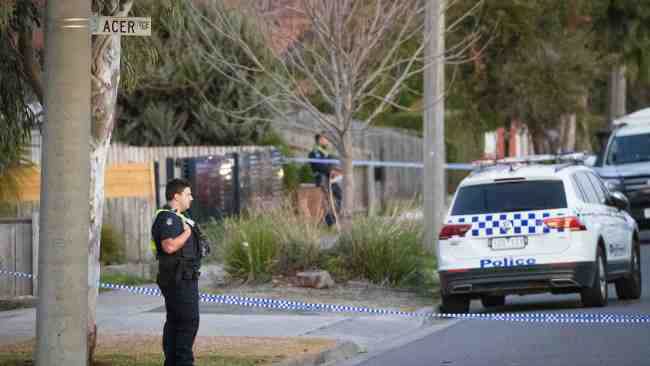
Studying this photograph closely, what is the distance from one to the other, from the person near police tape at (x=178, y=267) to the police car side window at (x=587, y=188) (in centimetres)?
689

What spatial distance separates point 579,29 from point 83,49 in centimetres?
2583

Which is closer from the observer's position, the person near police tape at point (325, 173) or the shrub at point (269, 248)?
the shrub at point (269, 248)

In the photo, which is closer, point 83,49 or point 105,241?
point 83,49

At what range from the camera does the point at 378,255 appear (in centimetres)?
1709

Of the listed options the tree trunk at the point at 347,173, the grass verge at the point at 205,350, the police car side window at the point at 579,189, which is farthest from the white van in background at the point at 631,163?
the grass verge at the point at 205,350

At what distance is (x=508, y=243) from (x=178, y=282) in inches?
237

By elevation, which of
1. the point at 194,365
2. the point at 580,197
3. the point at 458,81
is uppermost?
the point at 458,81

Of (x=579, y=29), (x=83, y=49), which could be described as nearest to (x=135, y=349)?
(x=83, y=49)

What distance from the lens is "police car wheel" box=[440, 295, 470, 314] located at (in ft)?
50.2

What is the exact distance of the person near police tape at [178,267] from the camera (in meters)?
9.53

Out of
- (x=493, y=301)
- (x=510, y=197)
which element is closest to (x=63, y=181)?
(x=510, y=197)

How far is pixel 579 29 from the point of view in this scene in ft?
109

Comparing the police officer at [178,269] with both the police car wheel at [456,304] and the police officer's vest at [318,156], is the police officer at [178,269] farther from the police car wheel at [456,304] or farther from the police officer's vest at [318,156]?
the police officer's vest at [318,156]

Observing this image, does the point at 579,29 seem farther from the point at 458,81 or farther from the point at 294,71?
the point at 294,71
